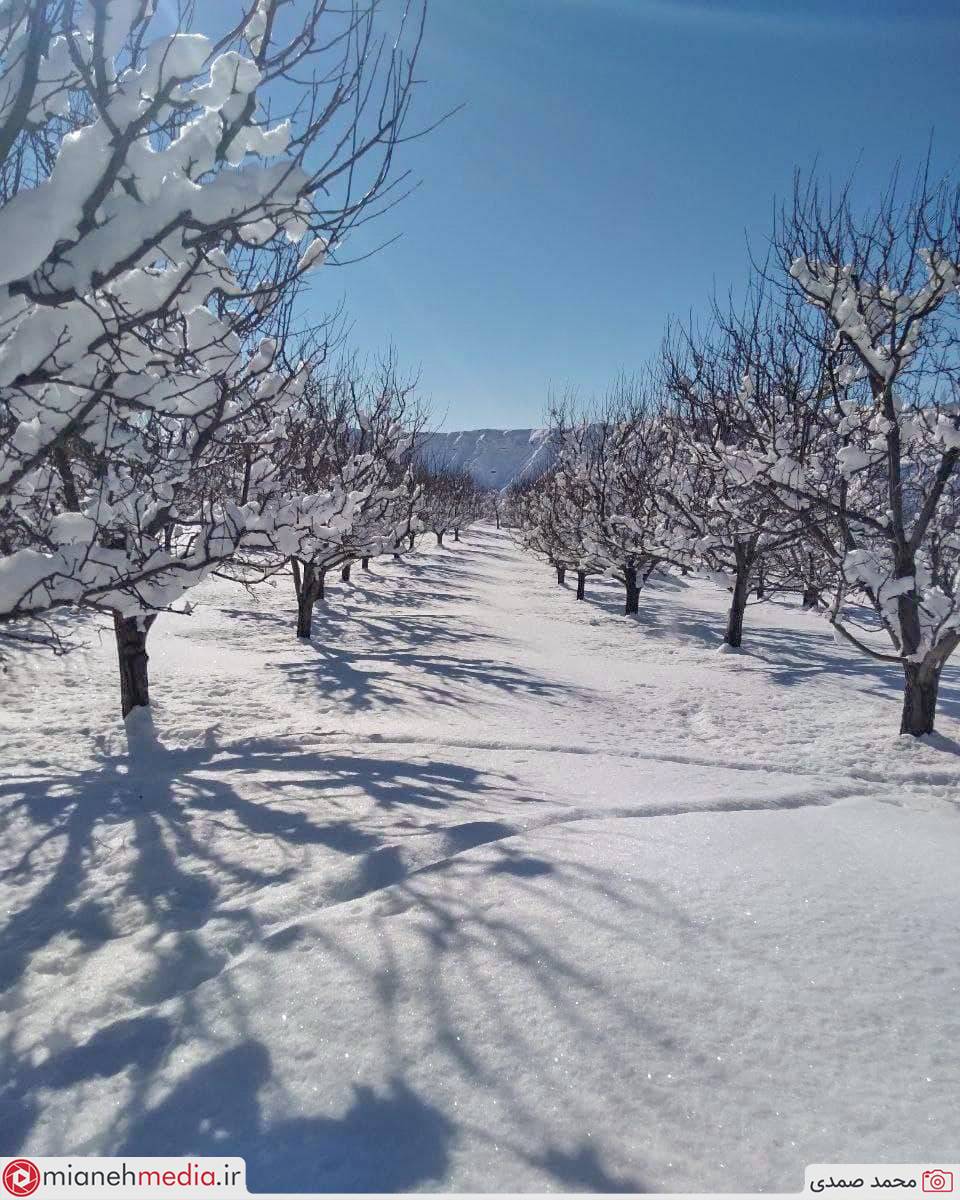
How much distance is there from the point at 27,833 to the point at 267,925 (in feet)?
7.11

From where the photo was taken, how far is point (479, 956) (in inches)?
102

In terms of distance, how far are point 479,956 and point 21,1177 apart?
1456 mm

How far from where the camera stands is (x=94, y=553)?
3557 millimetres

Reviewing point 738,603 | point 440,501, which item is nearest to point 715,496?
point 738,603

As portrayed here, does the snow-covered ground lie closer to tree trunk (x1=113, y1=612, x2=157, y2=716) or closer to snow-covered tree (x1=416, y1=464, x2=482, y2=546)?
tree trunk (x1=113, y1=612, x2=157, y2=716)

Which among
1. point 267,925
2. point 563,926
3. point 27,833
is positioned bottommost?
point 27,833

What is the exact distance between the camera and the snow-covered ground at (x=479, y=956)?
6.23ft

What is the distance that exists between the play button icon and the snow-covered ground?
0.20 feet

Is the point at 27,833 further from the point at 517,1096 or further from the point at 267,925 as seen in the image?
the point at 517,1096

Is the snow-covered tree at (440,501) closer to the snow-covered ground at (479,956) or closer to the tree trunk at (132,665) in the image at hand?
the tree trunk at (132,665)

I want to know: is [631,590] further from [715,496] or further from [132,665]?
[132,665]

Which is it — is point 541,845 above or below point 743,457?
below

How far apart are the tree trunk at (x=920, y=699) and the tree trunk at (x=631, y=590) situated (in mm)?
9740

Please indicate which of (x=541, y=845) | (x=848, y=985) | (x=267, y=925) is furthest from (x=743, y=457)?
(x=267, y=925)
